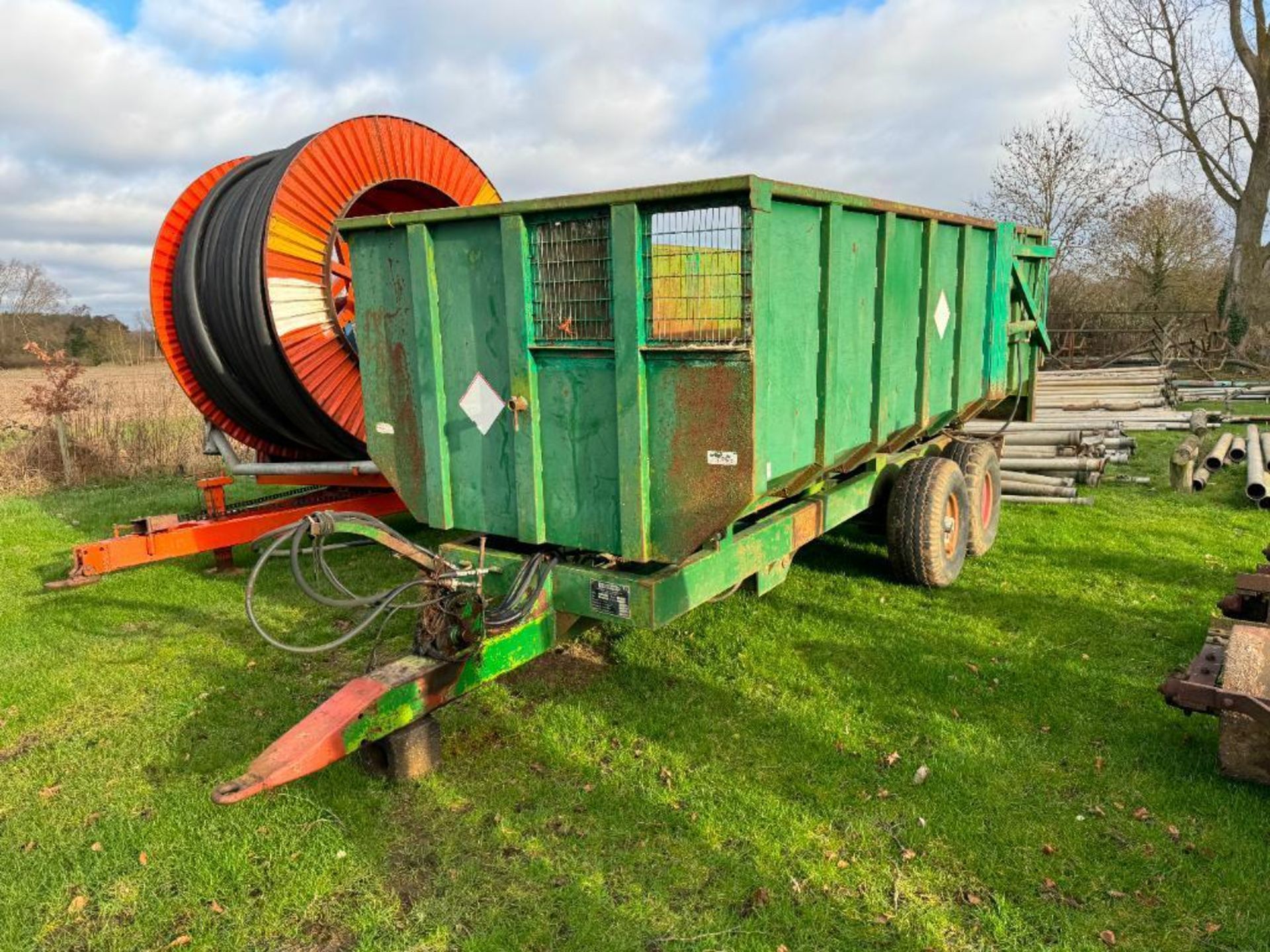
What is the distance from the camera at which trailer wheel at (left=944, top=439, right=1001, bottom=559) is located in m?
6.59

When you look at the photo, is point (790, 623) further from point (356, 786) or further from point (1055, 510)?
point (1055, 510)

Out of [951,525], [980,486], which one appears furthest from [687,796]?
[980,486]

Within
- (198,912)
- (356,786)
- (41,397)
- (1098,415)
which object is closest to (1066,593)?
(356,786)

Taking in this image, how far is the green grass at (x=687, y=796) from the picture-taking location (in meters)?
2.98

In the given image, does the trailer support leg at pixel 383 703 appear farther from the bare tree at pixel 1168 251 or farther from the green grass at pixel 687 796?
the bare tree at pixel 1168 251

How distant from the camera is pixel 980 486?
6660 millimetres

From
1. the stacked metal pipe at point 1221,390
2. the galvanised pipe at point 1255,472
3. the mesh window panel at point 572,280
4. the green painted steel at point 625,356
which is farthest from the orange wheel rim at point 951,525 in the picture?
the stacked metal pipe at point 1221,390

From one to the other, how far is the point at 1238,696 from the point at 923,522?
246 cm

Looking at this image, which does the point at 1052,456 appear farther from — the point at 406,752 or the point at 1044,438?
the point at 406,752

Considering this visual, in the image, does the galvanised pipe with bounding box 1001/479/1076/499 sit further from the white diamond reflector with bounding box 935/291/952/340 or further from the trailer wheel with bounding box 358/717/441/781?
the trailer wheel with bounding box 358/717/441/781

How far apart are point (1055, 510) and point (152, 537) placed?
25.1ft

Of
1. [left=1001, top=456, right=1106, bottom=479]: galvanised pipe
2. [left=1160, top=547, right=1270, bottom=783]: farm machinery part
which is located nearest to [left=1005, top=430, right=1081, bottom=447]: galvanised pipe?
[left=1001, top=456, right=1106, bottom=479]: galvanised pipe

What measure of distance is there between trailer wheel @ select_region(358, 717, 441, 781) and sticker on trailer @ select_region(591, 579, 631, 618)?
35.1 inches

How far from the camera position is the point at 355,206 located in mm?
6785
